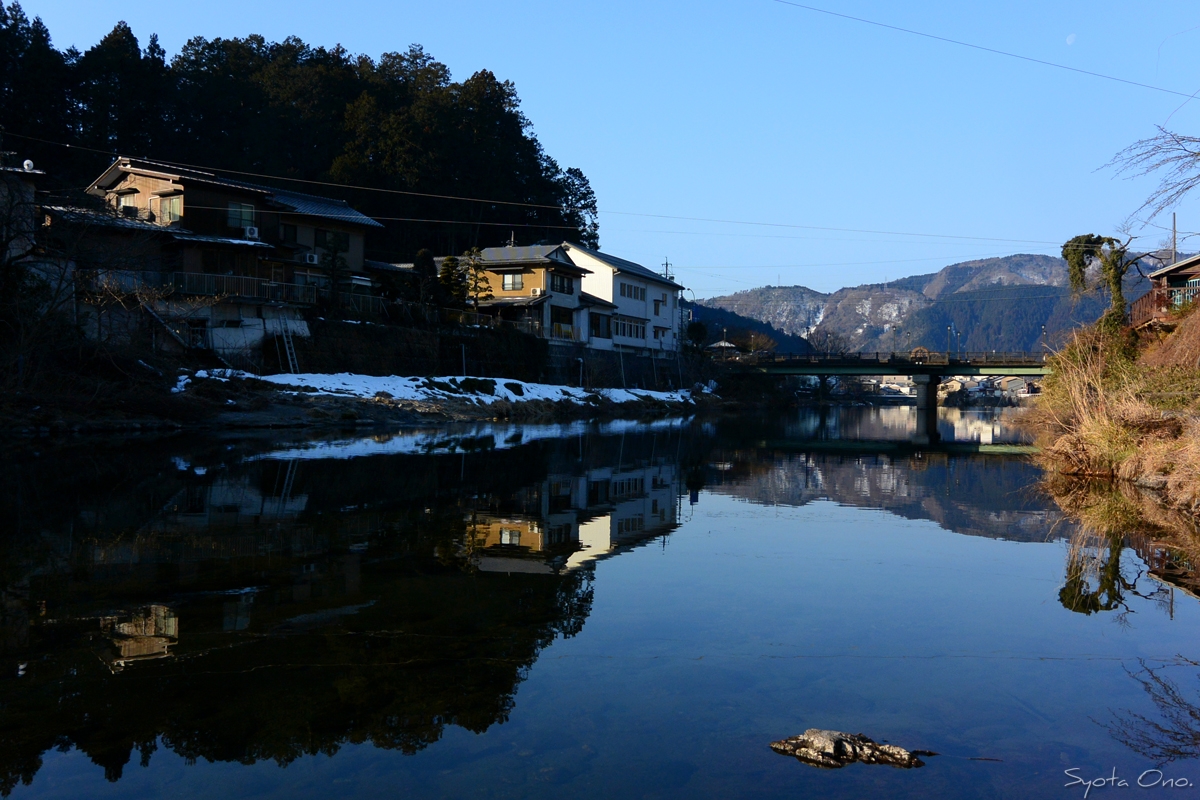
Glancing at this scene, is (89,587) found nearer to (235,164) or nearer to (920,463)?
(920,463)

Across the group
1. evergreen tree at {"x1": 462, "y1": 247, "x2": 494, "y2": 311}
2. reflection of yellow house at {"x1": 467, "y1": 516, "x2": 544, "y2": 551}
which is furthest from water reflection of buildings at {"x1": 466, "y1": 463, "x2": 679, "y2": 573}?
evergreen tree at {"x1": 462, "y1": 247, "x2": 494, "y2": 311}

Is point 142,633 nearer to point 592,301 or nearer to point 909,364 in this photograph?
Answer: point 592,301

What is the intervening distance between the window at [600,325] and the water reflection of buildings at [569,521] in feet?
138

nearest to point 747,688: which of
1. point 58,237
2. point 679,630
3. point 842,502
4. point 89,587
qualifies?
point 679,630

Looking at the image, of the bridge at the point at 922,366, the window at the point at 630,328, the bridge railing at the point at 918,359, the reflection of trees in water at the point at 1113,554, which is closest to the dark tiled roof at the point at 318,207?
the window at the point at 630,328

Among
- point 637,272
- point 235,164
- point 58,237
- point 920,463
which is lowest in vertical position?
point 920,463

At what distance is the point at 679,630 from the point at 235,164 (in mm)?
60480

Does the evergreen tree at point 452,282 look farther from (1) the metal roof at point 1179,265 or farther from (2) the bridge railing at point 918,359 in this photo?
(1) the metal roof at point 1179,265

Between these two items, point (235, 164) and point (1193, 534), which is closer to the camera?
point (1193, 534)

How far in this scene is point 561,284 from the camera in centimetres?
5769

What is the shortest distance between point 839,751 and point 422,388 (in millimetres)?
35433

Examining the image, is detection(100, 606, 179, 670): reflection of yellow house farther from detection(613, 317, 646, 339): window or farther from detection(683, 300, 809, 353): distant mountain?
detection(683, 300, 809, 353): distant mountain

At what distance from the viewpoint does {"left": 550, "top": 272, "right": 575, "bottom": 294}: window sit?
186 feet

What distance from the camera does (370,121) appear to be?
6034 cm
